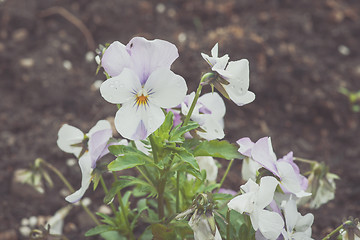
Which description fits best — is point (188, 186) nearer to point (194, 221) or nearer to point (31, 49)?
point (194, 221)

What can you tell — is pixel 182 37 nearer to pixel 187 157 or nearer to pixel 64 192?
pixel 64 192

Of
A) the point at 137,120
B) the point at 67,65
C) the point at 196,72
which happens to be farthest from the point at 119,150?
the point at 67,65

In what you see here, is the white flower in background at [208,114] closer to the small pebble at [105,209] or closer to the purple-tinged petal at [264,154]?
the purple-tinged petal at [264,154]

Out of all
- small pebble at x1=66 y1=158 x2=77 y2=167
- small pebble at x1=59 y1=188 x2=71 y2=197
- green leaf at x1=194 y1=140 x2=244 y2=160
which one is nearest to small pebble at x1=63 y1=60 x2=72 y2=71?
small pebble at x1=66 y1=158 x2=77 y2=167

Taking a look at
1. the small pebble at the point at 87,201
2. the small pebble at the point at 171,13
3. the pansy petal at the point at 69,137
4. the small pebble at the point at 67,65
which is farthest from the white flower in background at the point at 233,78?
the small pebble at the point at 171,13

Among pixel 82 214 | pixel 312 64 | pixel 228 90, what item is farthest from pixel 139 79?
pixel 312 64

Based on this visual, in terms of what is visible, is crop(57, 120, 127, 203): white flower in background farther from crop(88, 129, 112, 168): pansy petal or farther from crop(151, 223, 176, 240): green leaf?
crop(151, 223, 176, 240): green leaf
